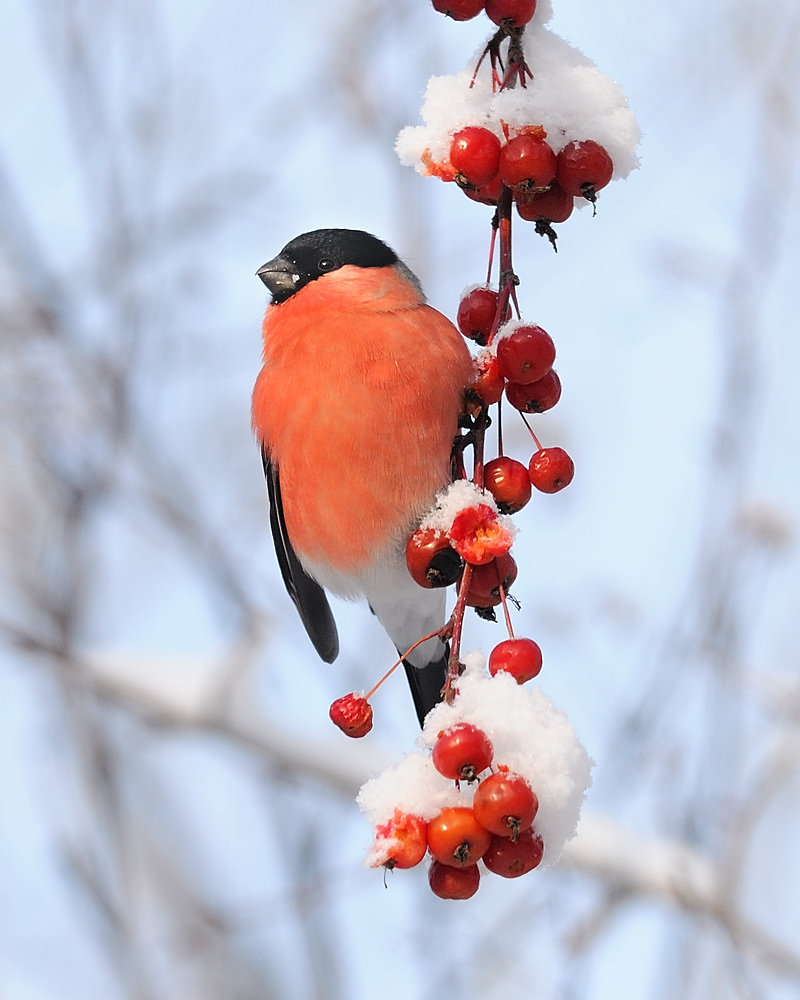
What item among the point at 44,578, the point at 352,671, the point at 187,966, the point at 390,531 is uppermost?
the point at 390,531

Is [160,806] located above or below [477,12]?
below

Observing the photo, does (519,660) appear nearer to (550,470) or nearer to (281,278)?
(550,470)

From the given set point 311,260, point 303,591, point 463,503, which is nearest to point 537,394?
point 463,503

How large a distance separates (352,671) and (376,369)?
2714 millimetres

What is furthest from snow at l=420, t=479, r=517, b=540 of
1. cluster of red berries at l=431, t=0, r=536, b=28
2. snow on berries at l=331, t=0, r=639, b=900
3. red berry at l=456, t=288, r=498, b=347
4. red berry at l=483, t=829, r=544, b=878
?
cluster of red berries at l=431, t=0, r=536, b=28

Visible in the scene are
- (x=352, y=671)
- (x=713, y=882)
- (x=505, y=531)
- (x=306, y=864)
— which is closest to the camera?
(x=505, y=531)

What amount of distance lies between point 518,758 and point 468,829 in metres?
0.09

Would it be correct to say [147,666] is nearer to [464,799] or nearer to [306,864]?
[306,864]

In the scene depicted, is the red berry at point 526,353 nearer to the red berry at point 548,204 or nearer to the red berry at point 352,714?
the red berry at point 548,204

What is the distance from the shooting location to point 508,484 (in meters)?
1.34

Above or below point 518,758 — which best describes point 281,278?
above

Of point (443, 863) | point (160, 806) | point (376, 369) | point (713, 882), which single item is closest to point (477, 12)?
point (376, 369)

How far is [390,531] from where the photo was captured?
2121 mm

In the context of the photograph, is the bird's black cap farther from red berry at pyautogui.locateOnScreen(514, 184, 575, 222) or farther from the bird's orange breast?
red berry at pyautogui.locateOnScreen(514, 184, 575, 222)
